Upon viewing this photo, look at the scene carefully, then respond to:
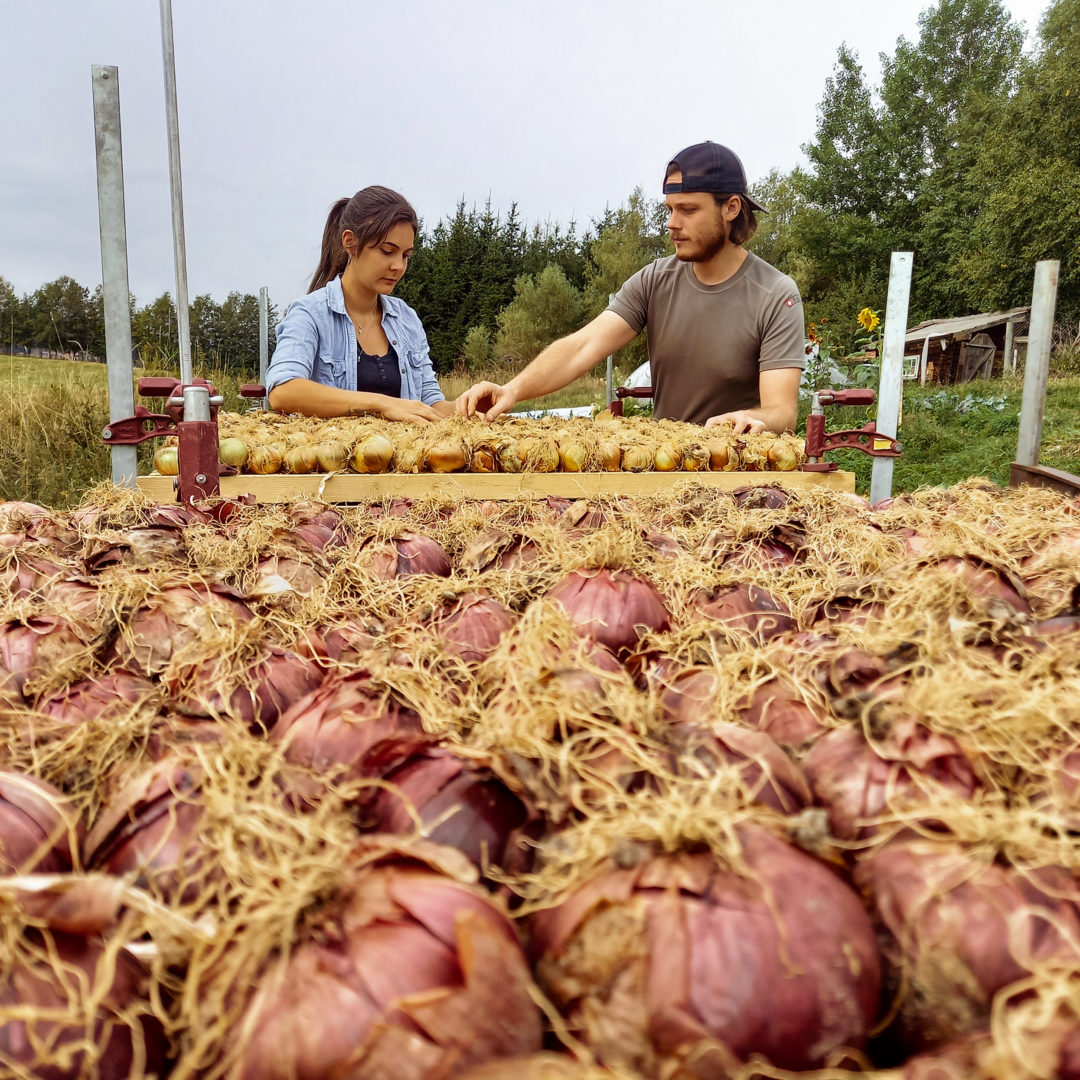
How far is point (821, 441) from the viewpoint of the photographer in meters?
3.07

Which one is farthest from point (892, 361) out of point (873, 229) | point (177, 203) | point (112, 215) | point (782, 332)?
point (873, 229)

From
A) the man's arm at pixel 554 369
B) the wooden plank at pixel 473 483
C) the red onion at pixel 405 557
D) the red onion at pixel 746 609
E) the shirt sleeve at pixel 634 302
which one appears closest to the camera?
the red onion at pixel 746 609

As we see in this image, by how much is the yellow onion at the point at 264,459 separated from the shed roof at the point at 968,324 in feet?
78.5

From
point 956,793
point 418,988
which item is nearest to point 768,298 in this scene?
point 956,793

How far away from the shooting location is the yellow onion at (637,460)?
3.07 metres

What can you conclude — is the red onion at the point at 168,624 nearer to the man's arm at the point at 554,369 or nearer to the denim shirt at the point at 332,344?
the man's arm at the point at 554,369

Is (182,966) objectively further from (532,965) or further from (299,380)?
(299,380)

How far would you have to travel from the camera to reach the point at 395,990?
47 cm

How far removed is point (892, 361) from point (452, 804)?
379 cm

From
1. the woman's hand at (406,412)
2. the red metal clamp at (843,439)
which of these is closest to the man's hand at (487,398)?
the woman's hand at (406,412)

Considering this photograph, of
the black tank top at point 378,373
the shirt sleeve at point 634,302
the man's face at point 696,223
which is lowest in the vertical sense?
the black tank top at point 378,373

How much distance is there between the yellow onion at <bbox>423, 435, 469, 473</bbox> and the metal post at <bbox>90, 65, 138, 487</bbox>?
41.6 inches

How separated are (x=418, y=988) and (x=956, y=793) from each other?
16.4 inches

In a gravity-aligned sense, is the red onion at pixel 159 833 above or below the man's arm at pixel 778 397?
below
